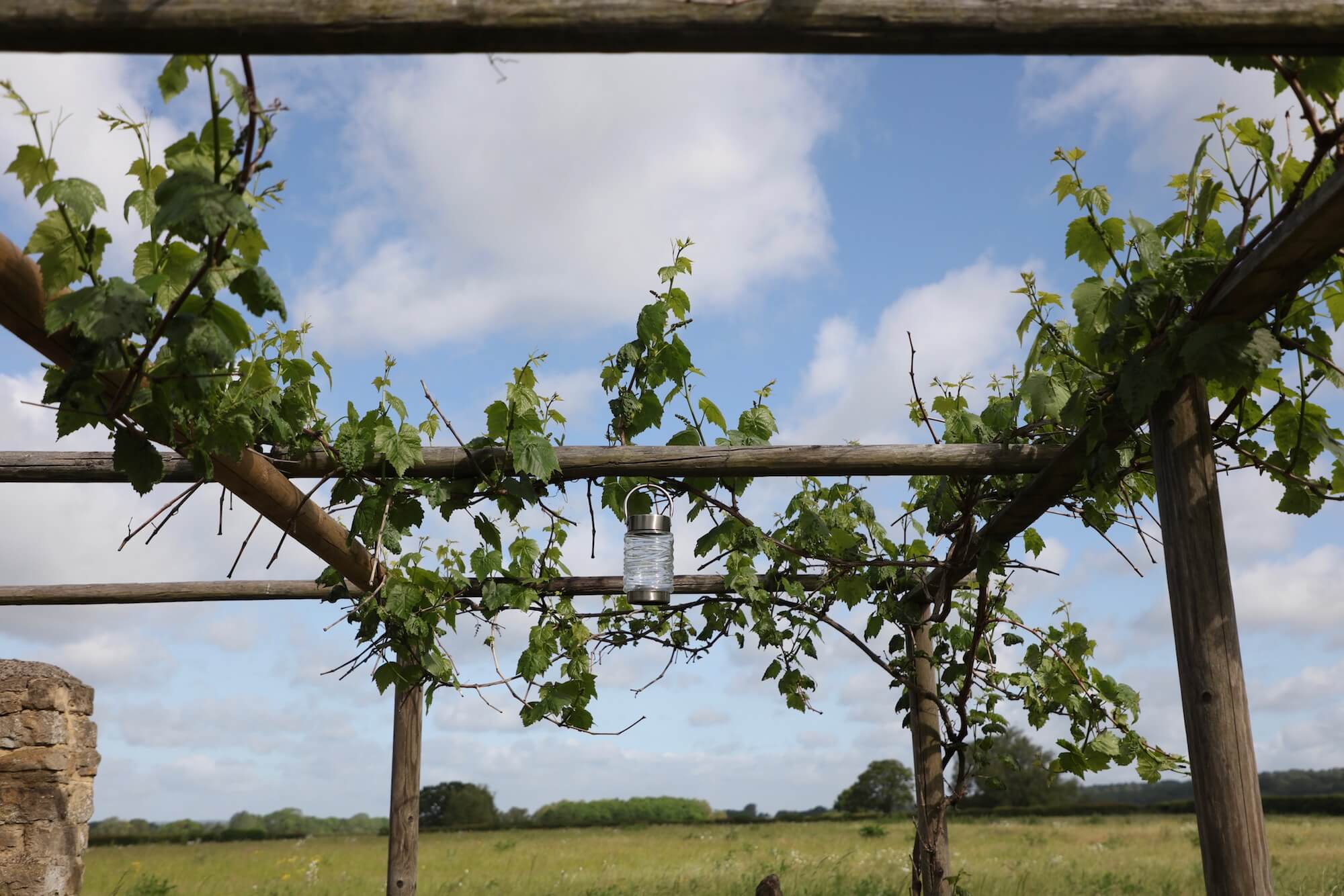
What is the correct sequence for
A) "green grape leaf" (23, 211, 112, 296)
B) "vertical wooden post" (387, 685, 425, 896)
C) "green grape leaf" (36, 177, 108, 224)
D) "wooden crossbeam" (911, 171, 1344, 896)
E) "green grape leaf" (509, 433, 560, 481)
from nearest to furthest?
"green grape leaf" (36, 177, 108, 224), "green grape leaf" (23, 211, 112, 296), "wooden crossbeam" (911, 171, 1344, 896), "green grape leaf" (509, 433, 560, 481), "vertical wooden post" (387, 685, 425, 896)

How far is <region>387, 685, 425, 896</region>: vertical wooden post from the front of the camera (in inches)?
238

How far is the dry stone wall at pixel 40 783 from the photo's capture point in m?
6.20

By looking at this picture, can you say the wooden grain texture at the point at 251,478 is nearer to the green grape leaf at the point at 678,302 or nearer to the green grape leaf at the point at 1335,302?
the green grape leaf at the point at 678,302

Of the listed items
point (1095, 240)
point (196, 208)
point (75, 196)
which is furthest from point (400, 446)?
point (1095, 240)

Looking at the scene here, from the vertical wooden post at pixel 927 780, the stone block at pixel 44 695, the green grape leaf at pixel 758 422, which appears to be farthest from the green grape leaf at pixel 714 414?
the stone block at pixel 44 695

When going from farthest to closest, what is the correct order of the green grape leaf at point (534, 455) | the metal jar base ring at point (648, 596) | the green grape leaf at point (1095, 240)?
the metal jar base ring at point (648, 596) → the green grape leaf at point (534, 455) → the green grape leaf at point (1095, 240)

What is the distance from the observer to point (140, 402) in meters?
2.70

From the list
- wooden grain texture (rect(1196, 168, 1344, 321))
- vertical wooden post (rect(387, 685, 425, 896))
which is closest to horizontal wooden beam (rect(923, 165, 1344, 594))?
wooden grain texture (rect(1196, 168, 1344, 321))

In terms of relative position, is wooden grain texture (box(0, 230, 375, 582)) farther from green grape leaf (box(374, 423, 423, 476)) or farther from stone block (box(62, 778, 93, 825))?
stone block (box(62, 778, 93, 825))

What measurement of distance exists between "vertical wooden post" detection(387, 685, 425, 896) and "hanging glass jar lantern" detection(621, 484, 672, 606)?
2.16 m

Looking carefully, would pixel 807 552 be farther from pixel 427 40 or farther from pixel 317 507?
pixel 427 40

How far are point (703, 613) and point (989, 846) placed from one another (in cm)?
1102

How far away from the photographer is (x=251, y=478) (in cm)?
359

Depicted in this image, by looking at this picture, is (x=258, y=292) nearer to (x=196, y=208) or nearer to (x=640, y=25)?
(x=196, y=208)
